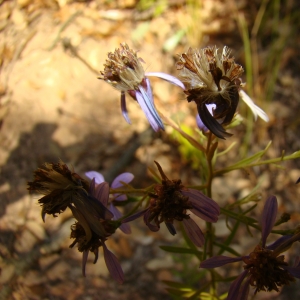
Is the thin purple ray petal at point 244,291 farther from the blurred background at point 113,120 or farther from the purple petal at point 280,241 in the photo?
the blurred background at point 113,120

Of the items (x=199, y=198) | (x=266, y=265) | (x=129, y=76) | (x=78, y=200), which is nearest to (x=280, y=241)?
(x=266, y=265)

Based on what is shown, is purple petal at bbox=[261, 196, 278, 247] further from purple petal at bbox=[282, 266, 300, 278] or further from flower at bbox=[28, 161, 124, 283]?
flower at bbox=[28, 161, 124, 283]

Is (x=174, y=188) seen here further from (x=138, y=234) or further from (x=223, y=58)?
(x=138, y=234)

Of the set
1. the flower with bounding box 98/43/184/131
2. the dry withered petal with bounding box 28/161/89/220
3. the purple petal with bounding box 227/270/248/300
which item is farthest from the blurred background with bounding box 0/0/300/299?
the dry withered petal with bounding box 28/161/89/220

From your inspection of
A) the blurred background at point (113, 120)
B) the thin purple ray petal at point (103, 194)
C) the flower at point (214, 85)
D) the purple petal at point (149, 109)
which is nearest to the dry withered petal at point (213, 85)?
the flower at point (214, 85)

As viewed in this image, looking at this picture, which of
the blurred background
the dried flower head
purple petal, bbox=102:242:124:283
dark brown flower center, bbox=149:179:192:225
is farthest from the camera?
the blurred background

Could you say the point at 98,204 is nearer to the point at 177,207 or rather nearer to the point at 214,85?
the point at 177,207
